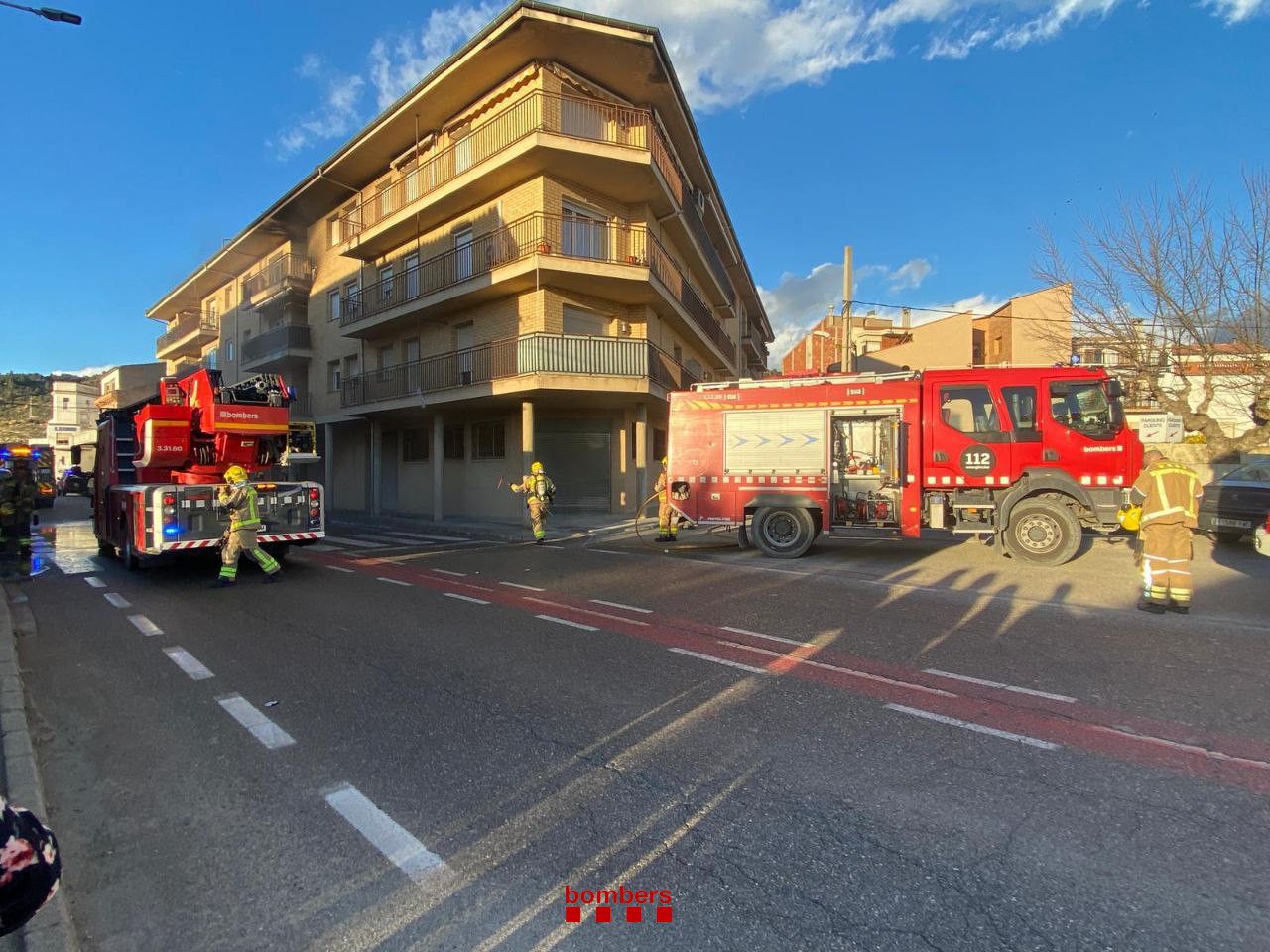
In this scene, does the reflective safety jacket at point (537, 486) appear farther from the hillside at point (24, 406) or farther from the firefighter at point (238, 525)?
the hillside at point (24, 406)

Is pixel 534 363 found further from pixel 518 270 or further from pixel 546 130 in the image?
pixel 546 130

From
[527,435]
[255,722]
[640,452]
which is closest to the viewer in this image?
[255,722]

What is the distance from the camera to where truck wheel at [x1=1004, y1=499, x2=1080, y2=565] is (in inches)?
364

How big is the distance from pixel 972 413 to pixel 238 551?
1076 cm

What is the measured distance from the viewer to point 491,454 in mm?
20188

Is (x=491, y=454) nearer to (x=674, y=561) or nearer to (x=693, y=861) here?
(x=674, y=561)

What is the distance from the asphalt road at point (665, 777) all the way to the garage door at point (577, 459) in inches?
494

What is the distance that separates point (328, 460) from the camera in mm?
25047

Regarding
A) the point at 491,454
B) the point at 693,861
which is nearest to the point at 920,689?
the point at 693,861

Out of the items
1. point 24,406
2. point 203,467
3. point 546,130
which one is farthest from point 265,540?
point 24,406

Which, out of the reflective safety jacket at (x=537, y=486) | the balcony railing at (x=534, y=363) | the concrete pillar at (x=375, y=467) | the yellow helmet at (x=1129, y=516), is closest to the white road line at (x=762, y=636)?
the yellow helmet at (x=1129, y=516)

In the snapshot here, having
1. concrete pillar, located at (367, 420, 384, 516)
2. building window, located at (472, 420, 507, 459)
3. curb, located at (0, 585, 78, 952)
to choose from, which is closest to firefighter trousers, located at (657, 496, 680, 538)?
building window, located at (472, 420, 507, 459)

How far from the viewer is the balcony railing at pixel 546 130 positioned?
16.2 m

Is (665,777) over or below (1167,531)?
below
